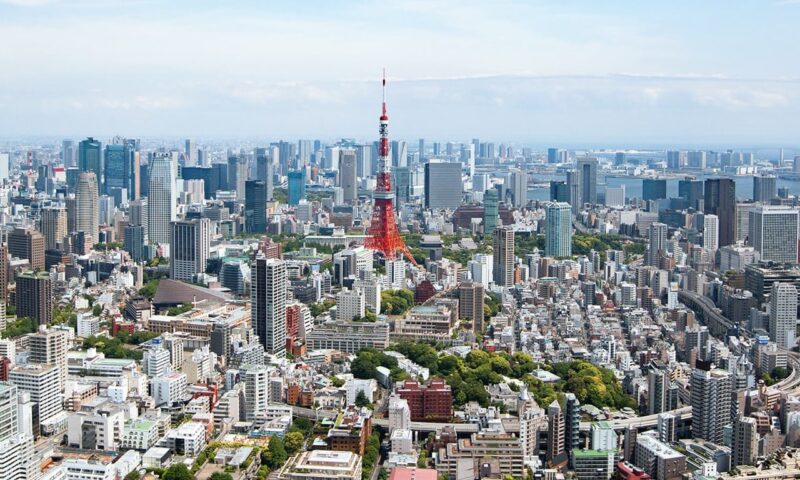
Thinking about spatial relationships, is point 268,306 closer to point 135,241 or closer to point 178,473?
point 178,473

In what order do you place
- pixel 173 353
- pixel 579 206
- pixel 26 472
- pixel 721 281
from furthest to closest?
pixel 579 206, pixel 721 281, pixel 173 353, pixel 26 472

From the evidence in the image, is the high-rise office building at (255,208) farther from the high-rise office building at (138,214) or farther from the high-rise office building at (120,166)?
the high-rise office building at (120,166)

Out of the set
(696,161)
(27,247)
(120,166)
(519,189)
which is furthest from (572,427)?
(696,161)

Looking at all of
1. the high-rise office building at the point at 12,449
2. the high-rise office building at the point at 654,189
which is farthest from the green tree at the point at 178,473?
the high-rise office building at the point at 654,189

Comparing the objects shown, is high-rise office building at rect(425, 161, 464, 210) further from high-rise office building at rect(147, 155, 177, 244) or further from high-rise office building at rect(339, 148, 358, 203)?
high-rise office building at rect(147, 155, 177, 244)

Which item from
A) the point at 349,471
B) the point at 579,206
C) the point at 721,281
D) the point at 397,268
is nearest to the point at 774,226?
the point at 721,281

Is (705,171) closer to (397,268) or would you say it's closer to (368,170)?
(368,170)

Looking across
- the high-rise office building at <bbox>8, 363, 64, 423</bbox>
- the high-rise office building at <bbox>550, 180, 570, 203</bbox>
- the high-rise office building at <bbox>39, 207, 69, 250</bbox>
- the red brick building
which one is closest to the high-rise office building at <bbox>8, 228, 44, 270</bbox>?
the high-rise office building at <bbox>39, 207, 69, 250</bbox>
